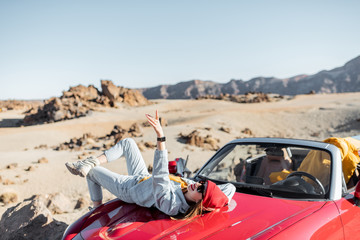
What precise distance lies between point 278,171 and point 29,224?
9.94 ft

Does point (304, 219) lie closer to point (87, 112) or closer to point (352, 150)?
point (352, 150)

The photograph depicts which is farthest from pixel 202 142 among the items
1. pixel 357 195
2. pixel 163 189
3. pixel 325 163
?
pixel 163 189

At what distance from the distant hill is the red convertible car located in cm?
13273

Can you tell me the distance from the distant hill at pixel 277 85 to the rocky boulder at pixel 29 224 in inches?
5206

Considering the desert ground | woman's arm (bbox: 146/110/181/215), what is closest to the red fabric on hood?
woman's arm (bbox: 146/110/181/215)

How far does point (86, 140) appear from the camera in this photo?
39.4 feet

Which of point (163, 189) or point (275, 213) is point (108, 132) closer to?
point (163, 189)

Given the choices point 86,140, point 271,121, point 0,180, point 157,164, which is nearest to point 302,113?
point 271,121

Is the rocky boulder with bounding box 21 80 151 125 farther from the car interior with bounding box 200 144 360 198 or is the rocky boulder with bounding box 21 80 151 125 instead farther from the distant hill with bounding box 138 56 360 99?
the distant hill with bounding box 138 56 360 99

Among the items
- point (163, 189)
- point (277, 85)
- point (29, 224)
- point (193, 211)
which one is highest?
point (277, 85)

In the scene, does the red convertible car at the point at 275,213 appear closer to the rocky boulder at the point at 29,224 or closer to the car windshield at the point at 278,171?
the car windshield at the point at 278,171

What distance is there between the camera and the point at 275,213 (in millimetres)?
2303

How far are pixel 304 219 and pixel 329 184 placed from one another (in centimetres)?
58

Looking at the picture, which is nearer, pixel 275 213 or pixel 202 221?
pixel 202 221
